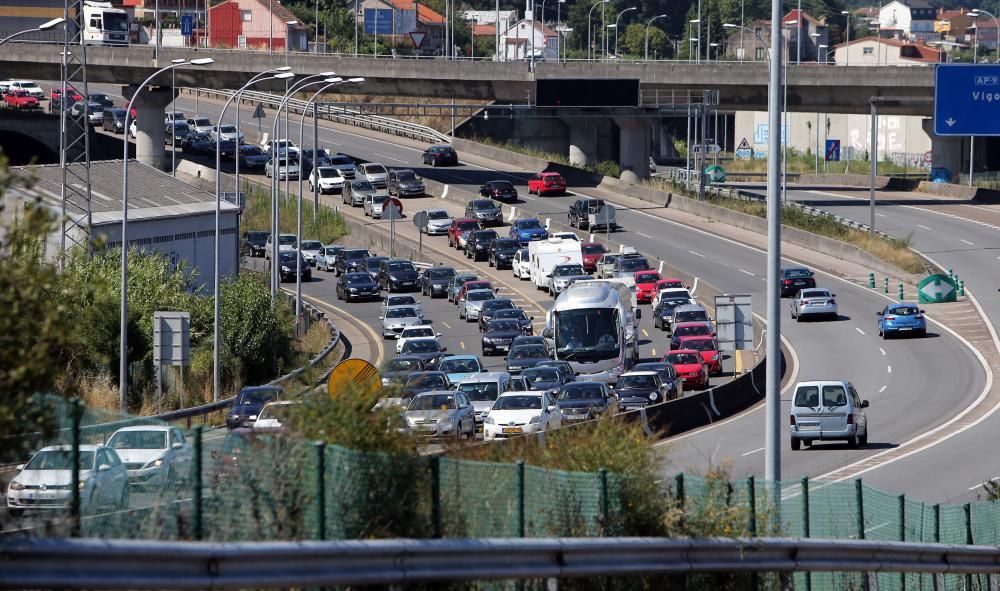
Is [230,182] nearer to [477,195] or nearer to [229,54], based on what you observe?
[229,54]

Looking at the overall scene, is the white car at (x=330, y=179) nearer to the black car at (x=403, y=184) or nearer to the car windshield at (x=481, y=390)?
the black car at (x=403, y=184)

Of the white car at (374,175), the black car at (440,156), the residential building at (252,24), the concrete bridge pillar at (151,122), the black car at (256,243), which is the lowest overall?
the black car at (256,243)

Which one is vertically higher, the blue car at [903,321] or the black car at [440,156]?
the black car at [440,156]

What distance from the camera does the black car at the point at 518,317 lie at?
50.6 meters

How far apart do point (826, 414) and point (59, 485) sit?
86.1 ft

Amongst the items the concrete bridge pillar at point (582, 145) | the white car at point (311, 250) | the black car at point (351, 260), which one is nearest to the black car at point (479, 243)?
the black car at point (351, 260)

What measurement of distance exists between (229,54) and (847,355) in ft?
156

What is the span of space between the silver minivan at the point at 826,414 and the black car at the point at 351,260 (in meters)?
34.7

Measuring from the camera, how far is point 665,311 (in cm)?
5459

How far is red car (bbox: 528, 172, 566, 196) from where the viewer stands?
3329 inches

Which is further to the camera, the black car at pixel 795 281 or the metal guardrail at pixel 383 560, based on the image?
the black car at pixel 795 281

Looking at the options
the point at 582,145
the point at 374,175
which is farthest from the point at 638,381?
the point at 582,145

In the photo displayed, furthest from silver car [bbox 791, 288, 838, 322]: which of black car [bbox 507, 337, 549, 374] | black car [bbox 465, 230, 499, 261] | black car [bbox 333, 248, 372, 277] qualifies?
black car [bbox 333, 248, 372, 277]

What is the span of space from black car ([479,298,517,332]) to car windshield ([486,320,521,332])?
2.22 metres
